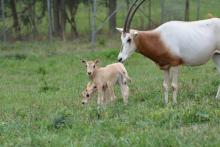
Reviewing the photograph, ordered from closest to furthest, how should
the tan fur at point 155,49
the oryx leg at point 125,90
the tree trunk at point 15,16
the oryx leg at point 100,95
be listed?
the tan fur at point 155,49
the oryx leg at point 100,95
the oryx leg at point 125,90
the tree trunk at point 15,16

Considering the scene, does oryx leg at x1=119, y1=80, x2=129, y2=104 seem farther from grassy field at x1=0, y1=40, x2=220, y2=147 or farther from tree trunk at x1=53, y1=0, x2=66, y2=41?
tree trunk at x1=53, y1=0, x2=66, y2=41

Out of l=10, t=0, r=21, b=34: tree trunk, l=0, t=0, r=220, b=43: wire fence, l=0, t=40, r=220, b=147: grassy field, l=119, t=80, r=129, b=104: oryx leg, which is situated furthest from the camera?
l=10, t=0, r=21, b=34: tree trunk

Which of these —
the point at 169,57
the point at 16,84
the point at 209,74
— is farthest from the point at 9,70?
the point at 169,57

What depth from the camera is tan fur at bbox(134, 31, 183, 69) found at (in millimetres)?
11898

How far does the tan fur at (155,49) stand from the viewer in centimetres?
1190

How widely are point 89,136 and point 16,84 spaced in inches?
402

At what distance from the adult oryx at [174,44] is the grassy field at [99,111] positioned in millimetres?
710

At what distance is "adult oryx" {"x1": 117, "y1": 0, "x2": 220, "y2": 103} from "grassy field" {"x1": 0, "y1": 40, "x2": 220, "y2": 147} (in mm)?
710

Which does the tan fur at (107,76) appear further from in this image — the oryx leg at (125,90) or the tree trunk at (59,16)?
the tree trunk at (59,16)

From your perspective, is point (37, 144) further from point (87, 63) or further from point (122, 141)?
point (87, 63)

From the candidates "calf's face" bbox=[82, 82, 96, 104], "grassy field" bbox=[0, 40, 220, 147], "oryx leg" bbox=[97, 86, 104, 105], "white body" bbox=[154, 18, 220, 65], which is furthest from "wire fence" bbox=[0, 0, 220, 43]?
"white body" bbox=[154, 18, 220, 65]

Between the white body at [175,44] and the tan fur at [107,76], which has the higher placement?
the white body at [175,44]

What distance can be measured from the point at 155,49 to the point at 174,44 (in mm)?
372

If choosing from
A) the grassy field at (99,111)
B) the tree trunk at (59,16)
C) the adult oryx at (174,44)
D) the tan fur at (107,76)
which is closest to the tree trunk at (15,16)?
the tree trunk at (59,16)
